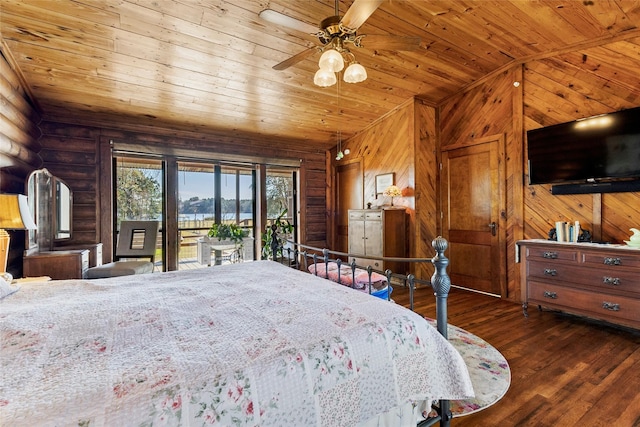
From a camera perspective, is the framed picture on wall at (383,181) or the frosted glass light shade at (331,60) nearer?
the frosted glass light shade at (331,60)

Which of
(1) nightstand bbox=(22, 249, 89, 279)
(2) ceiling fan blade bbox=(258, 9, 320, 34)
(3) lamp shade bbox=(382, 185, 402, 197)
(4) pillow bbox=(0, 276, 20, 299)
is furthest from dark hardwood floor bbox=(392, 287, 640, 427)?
(1) nightstand bbox=(22, 249, 89, 279)

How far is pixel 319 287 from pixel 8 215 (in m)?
2.39

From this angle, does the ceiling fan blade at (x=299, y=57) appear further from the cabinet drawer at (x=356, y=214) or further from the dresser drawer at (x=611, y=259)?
the dresser drawer at (x=611, y=259)

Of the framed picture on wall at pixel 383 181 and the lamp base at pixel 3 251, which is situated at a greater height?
the framed picture on wall at pixel 383 181

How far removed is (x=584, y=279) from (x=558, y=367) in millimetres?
1204

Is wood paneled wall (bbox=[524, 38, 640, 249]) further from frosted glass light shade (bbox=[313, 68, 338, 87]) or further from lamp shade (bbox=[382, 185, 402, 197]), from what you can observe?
frosted glass light shade (bbox=[313, 68, 338, 87])

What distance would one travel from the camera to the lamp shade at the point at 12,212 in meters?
2.22

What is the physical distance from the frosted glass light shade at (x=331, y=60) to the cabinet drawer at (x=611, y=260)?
300 cm

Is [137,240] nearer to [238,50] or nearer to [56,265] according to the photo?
[56,265]

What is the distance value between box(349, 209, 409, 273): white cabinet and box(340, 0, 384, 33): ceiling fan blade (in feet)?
9.74

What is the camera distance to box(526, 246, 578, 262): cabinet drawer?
3.07 m

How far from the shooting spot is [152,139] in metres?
4.53

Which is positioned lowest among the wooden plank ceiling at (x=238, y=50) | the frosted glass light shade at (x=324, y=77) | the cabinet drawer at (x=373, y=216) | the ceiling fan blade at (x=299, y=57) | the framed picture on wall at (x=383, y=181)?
the cabinet drawer at (x=373, y=216)

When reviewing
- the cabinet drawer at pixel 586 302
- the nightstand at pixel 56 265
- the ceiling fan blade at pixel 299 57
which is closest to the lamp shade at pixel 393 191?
the cabinet drawer at pixel 586 302
